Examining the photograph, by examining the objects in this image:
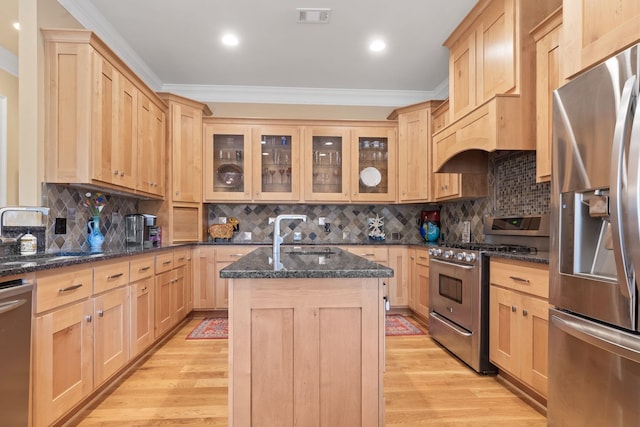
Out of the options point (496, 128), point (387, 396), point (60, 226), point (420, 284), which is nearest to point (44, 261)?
point (60, 226)

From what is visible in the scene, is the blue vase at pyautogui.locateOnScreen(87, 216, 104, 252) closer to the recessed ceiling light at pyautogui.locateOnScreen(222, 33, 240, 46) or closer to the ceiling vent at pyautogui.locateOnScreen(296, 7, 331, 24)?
the recessed ceiling light at pyautogui.locateOnScreen(222, 33, 240, 46)

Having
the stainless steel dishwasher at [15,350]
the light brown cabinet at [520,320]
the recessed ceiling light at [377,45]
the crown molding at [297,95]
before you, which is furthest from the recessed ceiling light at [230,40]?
the light brown cabinet at [520,320]

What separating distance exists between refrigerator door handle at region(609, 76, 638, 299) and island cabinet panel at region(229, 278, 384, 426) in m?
0.85

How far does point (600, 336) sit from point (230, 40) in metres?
3.51

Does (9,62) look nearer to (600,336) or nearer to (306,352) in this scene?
(306,352)

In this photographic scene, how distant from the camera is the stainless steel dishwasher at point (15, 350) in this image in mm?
1417

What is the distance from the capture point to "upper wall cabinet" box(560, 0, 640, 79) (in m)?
1.35

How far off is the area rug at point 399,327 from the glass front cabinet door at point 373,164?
144cm

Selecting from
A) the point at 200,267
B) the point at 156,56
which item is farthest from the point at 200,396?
the point at 156,56

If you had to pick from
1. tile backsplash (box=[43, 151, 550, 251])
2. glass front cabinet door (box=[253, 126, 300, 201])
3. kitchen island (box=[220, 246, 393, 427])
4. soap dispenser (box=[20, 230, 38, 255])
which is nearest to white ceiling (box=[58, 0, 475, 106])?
glass front cabinet door (box=[253, 126, 300, 201])

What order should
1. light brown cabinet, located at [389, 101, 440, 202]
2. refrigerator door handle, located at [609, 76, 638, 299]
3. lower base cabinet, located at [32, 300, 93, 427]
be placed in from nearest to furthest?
refrigerator door handle, located at [609, 76, 638, 299], lower base cabinet, located at [32, 300, 93, 427], light brown cabinet, located at [389, 101, 440, 202]

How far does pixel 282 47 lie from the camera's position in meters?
→ 3.48

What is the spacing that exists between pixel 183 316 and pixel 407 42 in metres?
3.65

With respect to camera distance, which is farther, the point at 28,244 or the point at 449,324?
the point at 449,324
